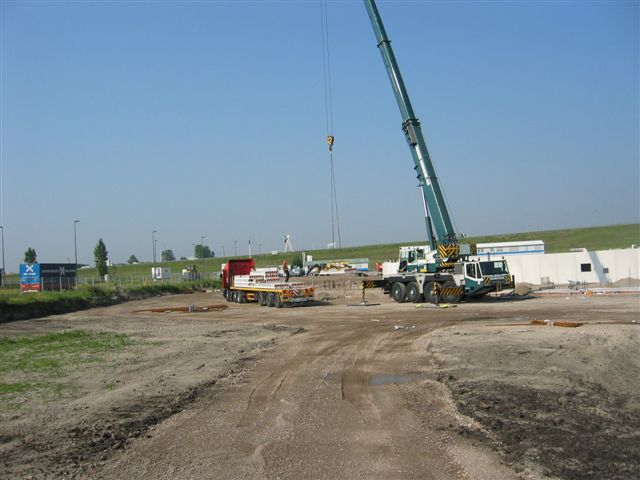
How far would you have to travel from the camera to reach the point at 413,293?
1473 inches

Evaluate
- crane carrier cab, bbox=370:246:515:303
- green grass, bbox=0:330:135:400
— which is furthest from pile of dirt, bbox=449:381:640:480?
crane carrier cab, bbox=370:246:515:303

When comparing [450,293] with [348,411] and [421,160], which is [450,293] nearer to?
[421,160]

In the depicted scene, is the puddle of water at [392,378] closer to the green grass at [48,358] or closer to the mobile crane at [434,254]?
the green grass at [48,358]

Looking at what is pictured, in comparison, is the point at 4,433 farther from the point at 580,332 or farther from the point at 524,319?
the point at 524,319

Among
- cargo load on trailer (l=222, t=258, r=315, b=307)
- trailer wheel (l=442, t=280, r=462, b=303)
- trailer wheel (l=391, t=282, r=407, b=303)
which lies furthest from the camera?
trailer wheel (l=391, t=282, r=407, b=303)

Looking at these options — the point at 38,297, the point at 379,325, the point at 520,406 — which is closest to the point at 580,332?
the point at 379,325

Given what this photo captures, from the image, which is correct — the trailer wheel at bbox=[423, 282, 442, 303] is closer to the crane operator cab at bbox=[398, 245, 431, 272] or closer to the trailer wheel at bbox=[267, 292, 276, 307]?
the crane operator cab at bbox=[398, 245, 431, 272]

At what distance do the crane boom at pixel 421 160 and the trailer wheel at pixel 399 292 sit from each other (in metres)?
3.22

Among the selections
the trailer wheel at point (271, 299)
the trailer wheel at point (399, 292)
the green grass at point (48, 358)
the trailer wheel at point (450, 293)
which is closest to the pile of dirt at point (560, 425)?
the green grass at point (48, 358)

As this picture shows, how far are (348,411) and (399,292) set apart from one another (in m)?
29.0

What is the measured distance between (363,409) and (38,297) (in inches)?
1486

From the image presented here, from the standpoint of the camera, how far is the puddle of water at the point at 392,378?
40.4ft

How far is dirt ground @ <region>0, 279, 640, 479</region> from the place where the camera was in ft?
23.3

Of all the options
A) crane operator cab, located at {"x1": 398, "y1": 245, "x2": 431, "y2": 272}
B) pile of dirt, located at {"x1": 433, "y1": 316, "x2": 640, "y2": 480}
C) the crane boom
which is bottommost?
pile of dirt, located at {"x1": 433, "y1": 316, "x2": 640, "y2": 480}
